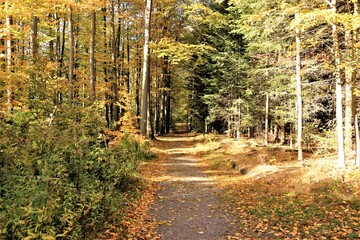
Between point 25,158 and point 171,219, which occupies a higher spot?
point 25,158

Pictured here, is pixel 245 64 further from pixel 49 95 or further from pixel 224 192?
pixel 49 95

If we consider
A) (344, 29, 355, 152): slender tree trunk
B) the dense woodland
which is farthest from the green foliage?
(344, 29, 355, 152): slender tree trunk

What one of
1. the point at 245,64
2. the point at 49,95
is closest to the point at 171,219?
the point at 49,95

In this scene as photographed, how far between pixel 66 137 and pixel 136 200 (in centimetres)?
329

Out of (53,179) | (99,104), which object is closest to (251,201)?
(53,179)

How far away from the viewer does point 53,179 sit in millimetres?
4941

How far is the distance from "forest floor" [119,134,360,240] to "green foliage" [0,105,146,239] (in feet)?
4.09

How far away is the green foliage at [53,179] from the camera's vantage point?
4160 millimetres

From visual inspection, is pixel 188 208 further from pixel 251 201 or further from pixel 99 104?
pixel 99 104

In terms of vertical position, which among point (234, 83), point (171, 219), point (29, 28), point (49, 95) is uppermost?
point (29, 28)

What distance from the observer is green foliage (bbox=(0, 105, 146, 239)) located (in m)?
4.16

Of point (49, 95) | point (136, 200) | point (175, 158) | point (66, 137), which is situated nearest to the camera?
point (66, 137)

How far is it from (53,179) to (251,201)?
5.93 meters

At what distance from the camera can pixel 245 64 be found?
→ 19125mm
